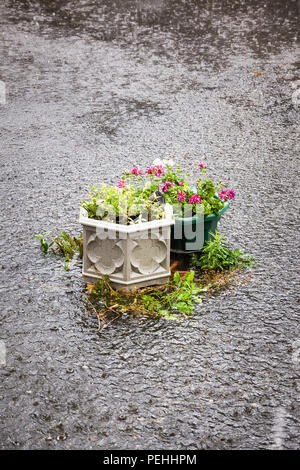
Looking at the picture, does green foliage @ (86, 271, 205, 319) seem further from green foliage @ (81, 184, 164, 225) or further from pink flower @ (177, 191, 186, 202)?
pink flower @ (177, 191, 186, 202)

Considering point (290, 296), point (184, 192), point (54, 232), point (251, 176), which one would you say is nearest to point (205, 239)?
point (184, 192)

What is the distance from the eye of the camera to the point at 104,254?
3775 mm

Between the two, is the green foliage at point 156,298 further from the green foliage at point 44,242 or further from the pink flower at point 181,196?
the green foliage at point 44,242

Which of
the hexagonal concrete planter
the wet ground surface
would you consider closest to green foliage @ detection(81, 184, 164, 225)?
the hexagonal concrete planter

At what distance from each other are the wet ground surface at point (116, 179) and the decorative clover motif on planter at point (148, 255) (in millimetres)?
387

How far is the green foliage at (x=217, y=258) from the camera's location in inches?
160

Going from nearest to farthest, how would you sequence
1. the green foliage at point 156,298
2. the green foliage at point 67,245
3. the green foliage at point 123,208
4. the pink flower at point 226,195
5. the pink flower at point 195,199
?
the green foliage at point 156,298, the green foliage at point 123,208, the pink flower at point 195,199, the pink flower at point 226,195, the green foliage at point 67,245

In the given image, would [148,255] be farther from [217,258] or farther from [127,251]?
[217,258]

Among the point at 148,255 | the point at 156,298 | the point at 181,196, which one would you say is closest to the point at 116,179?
the point at 181,196

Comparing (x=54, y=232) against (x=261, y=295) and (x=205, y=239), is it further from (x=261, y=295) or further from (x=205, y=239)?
(x=261, y=295)

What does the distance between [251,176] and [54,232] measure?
198cm

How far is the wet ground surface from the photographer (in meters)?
2.90

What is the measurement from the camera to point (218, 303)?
148 inches

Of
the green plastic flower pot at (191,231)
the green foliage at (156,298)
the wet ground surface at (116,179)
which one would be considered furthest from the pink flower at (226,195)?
the green foliage at (156,298)
